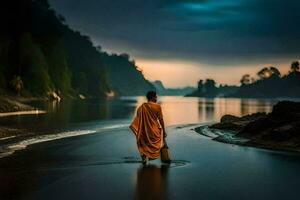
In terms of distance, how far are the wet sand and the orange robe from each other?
0.43m

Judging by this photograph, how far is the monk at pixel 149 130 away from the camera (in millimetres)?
14453

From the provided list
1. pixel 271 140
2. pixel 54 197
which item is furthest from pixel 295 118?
pixel 54 197

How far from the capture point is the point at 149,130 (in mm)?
14516

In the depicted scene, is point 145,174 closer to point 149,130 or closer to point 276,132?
point 149,130

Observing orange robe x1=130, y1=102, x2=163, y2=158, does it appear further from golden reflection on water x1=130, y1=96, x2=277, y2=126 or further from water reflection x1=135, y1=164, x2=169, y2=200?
golden reflection on water x1=130, y1=96, x2=277, y2=126

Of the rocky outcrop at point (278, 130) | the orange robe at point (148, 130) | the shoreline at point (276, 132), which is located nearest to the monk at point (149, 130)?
the orange robe at point (148, 130)

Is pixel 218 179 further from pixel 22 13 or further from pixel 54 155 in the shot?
pixel 22 13

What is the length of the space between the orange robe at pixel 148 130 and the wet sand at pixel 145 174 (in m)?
0.43

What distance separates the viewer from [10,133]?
2458 centimetres

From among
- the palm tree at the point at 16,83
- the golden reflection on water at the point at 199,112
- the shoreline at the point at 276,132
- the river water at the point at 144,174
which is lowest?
the golden reflection on water at the point at 199,112

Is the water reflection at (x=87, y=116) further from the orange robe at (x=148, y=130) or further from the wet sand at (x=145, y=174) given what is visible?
the orange robe at (x=148, y=130)

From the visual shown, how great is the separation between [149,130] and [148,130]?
31 mm

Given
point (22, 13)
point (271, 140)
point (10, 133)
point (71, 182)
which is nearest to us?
point (71, 182)

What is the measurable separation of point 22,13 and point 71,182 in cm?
10169
